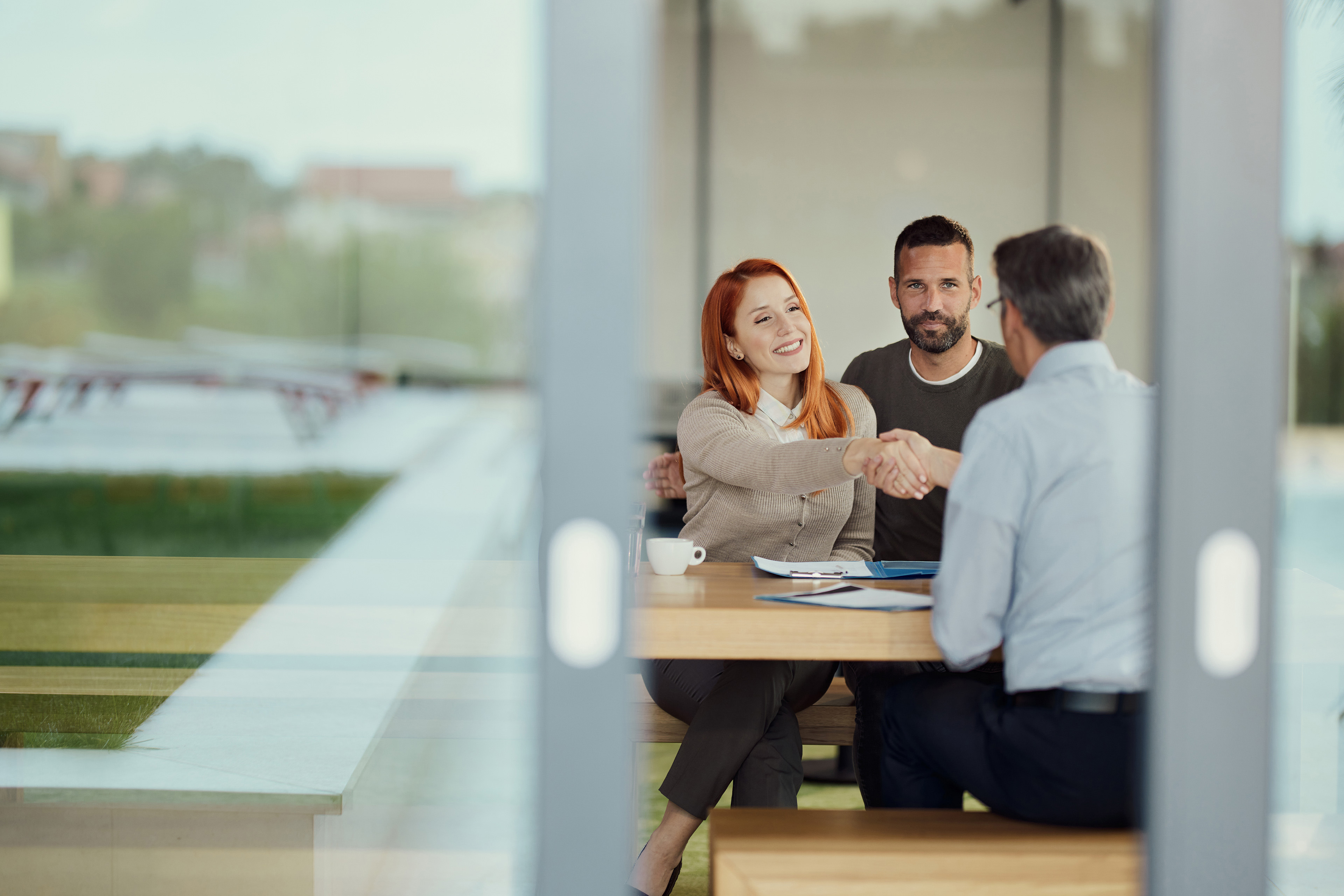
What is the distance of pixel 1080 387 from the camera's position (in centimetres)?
150

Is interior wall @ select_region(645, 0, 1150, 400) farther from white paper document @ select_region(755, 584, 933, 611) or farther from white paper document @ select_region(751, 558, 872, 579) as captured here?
white paper document @ select_region(755, 584, 933, 611)

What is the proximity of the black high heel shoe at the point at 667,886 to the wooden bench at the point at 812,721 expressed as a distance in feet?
0.73

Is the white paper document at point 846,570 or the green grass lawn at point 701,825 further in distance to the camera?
the green grass lawn at point 701,825

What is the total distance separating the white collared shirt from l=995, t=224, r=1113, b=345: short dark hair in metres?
0.82

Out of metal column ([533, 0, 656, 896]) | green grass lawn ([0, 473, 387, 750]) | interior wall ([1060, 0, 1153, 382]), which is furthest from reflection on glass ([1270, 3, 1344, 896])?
green grass lawn ([0, 473, 387, 750])

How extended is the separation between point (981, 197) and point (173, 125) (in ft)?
40.7

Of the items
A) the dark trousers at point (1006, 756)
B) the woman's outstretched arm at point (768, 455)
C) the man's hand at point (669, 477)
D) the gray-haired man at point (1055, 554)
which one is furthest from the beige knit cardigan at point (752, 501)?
the gray-haired man at point (1055, 554)

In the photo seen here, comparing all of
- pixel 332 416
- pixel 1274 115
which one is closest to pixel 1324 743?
pixel 1274 115

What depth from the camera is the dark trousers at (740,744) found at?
2.01m

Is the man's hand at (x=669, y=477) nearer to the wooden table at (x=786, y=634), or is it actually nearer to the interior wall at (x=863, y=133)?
the wooden table at (x=786, y=634)

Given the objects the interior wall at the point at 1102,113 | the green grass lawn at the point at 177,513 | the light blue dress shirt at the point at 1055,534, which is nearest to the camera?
the light blue dress shirt at the point at 1055,534

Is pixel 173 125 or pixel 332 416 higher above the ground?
pixel 173 125

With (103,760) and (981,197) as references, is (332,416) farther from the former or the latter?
(103,760)

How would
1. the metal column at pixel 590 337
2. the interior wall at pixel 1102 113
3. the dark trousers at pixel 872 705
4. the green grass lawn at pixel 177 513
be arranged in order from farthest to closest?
1. the green grass lawn at pixel 177 513
2. the interior wall at pixel 1102 113
3. the dark trousers at pixel 872 705
4. the metal column at pixel 590 337
